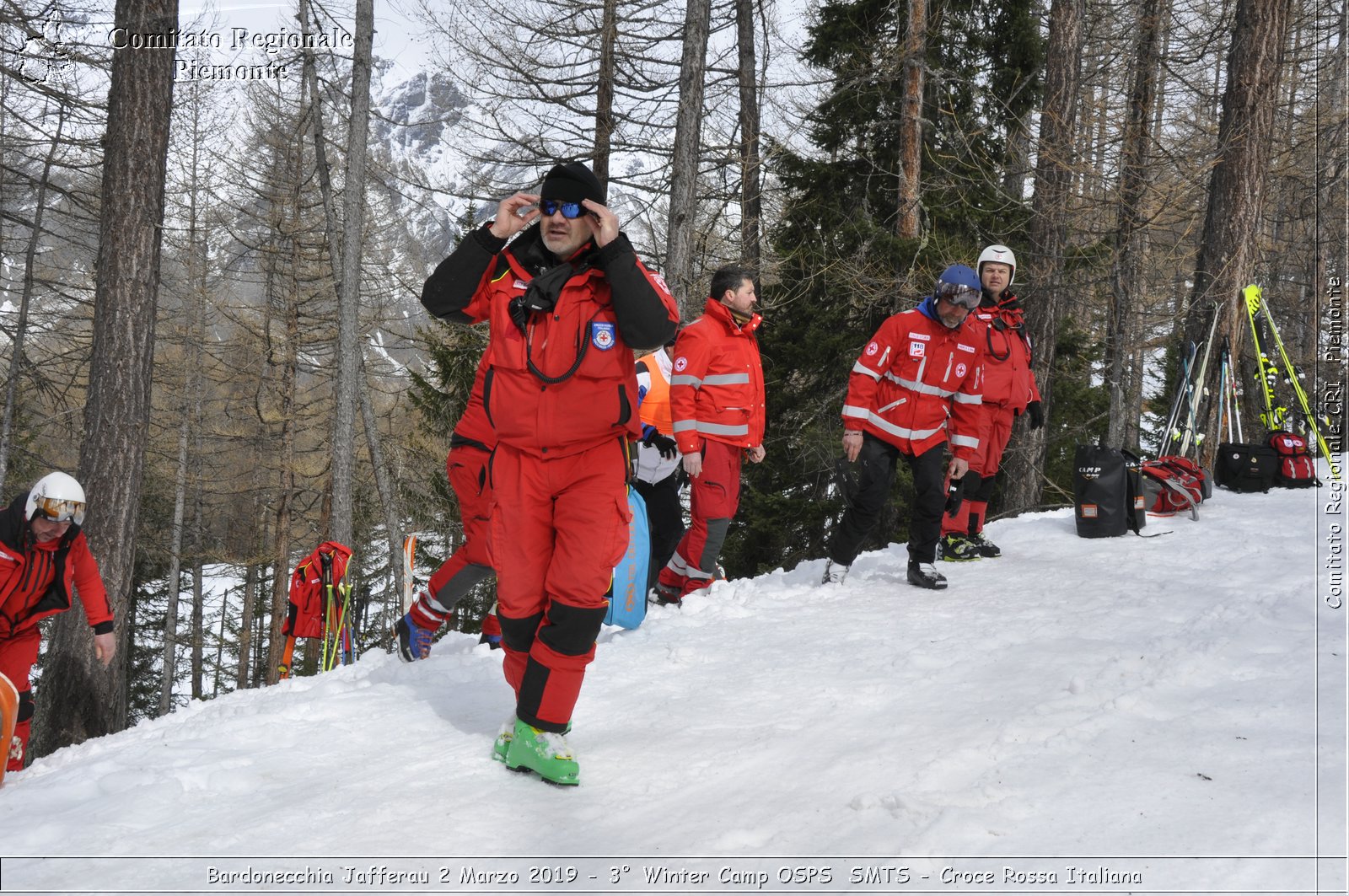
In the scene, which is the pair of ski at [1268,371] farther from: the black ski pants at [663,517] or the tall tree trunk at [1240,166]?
the black ski pants at [663,517]

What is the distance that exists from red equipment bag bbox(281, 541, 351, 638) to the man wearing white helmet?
21.2 ft

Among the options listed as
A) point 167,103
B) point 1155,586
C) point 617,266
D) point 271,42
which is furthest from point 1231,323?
point 271,42

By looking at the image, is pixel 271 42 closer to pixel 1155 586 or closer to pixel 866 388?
pixel 866 388

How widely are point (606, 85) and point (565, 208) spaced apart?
12.2 m

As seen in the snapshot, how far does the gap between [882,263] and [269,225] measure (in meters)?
16.3

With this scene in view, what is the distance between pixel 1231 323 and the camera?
9805 millimetres

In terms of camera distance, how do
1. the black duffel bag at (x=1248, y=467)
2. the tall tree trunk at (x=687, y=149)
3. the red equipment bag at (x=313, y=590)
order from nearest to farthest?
the black duffel bag at (x=1248, y=467)
the tall tree trunk at (x=687, y=149)
the red equipment bag at (x=313, y=590)

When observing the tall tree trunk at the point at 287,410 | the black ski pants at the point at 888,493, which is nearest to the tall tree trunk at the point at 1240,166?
the black ski pants at the point at 888,493

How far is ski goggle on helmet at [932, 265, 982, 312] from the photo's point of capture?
5.82 m

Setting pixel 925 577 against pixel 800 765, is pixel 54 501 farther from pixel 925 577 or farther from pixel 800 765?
pixel 925 577

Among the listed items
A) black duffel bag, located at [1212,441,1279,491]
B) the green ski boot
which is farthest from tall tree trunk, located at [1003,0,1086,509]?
the green ski boot

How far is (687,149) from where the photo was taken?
11672 millimetres

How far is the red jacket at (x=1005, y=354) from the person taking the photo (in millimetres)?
6859

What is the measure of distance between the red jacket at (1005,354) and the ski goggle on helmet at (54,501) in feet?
20.8
